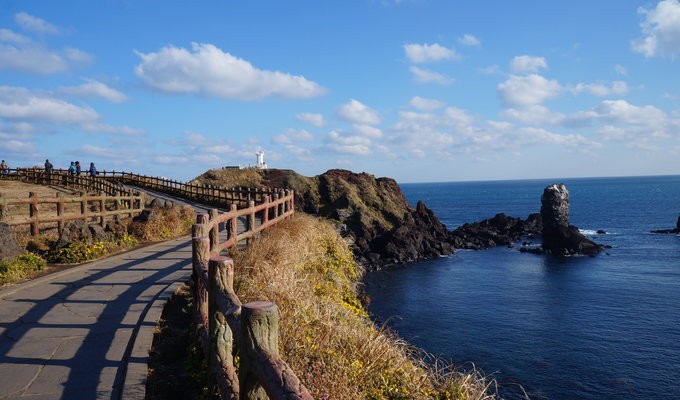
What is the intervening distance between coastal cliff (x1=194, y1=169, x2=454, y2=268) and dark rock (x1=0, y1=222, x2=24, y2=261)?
29.7 metres

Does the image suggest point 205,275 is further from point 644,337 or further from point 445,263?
point 445,263

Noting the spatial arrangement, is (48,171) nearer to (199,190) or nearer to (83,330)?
(199,190)

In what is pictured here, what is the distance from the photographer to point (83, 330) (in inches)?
260

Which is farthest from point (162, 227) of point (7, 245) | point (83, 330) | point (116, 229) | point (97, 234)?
point (83, 330)

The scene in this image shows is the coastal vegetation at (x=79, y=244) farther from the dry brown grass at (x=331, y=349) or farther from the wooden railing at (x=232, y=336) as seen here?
the wooden railing at (x=232, y=336)

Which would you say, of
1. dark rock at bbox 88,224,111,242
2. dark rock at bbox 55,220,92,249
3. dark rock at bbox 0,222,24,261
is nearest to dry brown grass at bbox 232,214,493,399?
dark rock at bbox 0,222,24,261

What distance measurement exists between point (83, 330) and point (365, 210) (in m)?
42.9

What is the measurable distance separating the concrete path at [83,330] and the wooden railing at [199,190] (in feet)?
37.8

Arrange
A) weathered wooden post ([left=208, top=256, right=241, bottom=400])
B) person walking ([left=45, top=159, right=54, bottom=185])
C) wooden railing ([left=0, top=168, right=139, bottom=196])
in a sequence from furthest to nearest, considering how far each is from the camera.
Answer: person walking ([left=45, top=159, right=54, bottom=185])
wooden railing ([left=0, top=168, right=139, bottom=196])
weathered wooden post ([left=208, top=256, right=241, bottom=400])

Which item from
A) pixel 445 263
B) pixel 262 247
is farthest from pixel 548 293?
pixel 262 247

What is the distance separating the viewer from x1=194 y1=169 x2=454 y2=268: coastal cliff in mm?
42625

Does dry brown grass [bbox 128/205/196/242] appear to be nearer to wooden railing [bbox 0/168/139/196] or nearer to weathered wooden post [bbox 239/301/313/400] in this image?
weathered wooden post [bbox 239/301/313/400]

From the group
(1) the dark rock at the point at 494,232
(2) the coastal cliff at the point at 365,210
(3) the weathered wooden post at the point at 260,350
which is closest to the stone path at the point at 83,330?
(3) the weathered wooden post at the point at 260,350

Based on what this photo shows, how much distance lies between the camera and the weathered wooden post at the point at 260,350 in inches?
106
